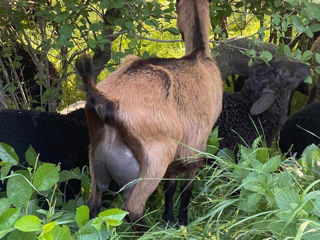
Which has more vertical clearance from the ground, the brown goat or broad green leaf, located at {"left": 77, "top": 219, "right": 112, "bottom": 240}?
the brown goat

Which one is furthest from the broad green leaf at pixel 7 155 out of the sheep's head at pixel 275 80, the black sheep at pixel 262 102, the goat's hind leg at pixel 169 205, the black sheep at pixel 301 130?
the black sheep at pixel 301 130

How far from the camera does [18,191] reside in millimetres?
2709

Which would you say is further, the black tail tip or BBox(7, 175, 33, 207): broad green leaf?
the black tail tip

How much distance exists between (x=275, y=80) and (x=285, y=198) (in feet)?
7.36

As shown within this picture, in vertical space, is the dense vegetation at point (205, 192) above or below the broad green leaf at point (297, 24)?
below

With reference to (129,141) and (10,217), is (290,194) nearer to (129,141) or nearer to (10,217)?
(129,141)

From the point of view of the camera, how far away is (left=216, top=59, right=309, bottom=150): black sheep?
4453 mm

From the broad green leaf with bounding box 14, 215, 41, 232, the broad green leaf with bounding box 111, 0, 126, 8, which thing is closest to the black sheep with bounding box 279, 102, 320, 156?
the broad green leaf with bounding box 111, 0, 126, 8

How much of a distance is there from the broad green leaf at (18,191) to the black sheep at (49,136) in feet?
3.52

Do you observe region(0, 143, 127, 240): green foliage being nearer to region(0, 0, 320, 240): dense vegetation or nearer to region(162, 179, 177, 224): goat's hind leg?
region(0, 0, 320, 240): dense vegetation

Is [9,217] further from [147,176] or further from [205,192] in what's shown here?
[205,192]

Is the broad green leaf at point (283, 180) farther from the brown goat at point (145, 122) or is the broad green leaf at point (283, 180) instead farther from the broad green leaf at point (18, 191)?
the broad green leaf at point (18, 191)

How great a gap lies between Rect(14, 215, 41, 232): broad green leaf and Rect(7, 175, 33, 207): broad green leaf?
33 cm

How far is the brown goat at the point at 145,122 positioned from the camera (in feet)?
9.29
